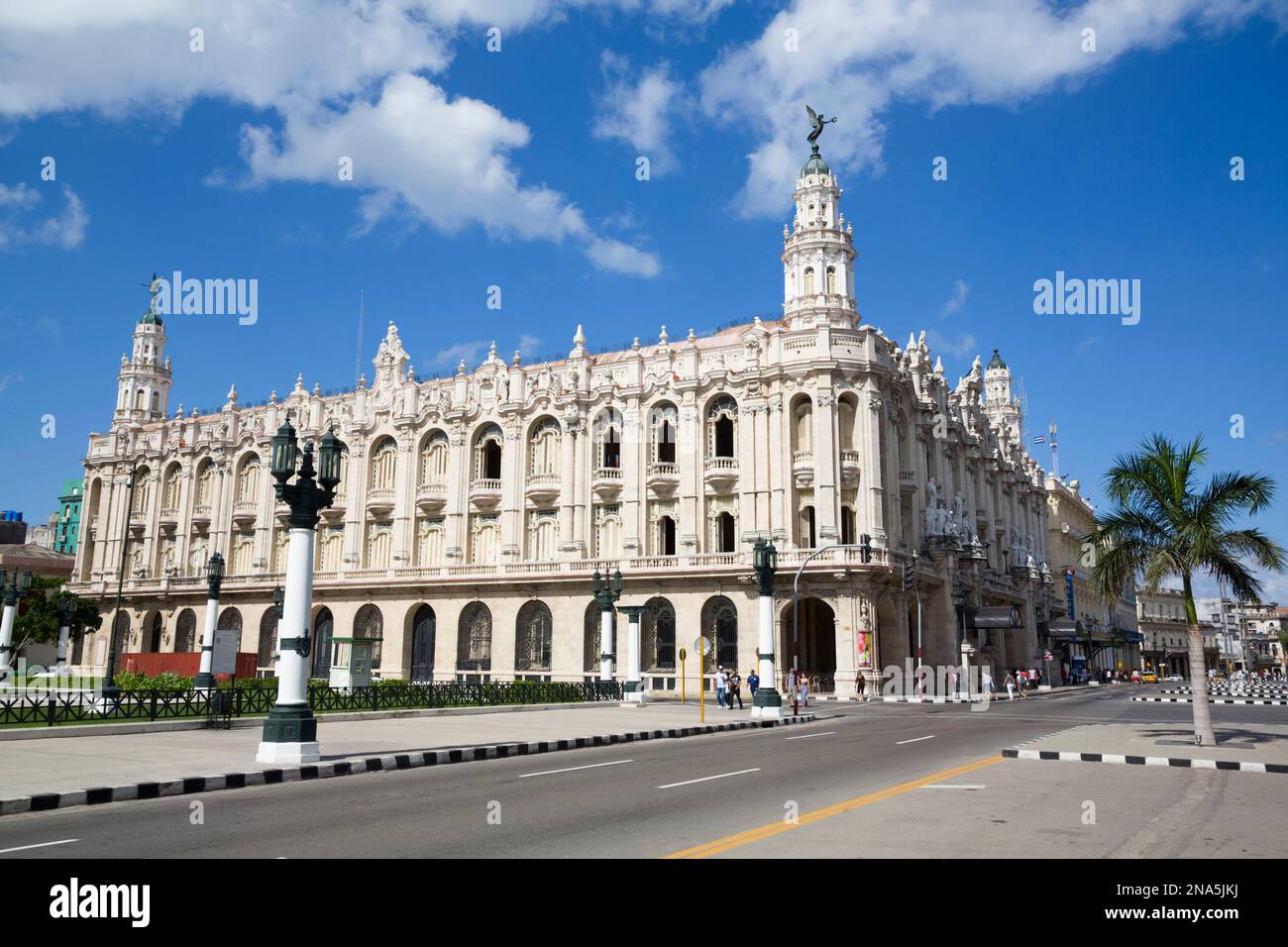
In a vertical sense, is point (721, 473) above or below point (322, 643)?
above

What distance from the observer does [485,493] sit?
5453 cm

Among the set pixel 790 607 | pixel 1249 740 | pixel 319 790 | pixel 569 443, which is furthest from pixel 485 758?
pixel 569 443

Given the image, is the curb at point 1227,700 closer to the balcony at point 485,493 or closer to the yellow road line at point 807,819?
the yellow road line at point 807,819

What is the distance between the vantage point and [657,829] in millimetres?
9562

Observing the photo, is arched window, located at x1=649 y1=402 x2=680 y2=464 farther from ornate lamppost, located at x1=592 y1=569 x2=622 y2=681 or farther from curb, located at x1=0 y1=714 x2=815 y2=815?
curb, located at x1=0 y1=714 x2=815 y2=815

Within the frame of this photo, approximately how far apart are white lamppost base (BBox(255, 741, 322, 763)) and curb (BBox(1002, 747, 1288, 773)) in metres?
11.8

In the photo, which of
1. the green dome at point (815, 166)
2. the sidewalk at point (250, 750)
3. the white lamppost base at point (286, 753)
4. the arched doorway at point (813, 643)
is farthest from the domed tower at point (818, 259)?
the white lamppost base at point (286, 753)

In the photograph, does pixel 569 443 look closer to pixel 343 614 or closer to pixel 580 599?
pixel 580 599

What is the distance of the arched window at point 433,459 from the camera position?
2264 inches

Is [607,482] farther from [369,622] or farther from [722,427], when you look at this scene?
[369,622]

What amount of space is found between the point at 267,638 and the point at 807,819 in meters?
58.3

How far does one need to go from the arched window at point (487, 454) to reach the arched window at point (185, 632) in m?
24.8

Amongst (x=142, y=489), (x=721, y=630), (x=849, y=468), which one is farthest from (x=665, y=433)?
(x=142, y=489)
